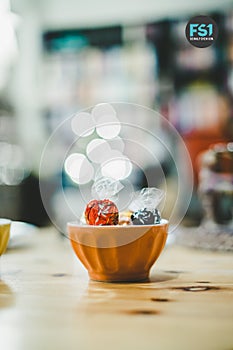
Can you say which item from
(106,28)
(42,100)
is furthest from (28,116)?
(106,28)

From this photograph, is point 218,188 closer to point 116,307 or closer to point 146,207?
point 146,207

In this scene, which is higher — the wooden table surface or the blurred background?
the blurred background

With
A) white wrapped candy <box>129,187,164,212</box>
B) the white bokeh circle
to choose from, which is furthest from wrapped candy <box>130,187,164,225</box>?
the white bokeh circle

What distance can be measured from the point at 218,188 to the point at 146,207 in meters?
0.46

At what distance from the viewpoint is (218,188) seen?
1065 millimetres

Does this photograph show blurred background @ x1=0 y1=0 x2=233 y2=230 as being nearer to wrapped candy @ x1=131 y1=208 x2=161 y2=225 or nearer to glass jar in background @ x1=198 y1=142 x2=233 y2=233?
glass jar in background @ x1=198 y1=142 x2=233 y2=233

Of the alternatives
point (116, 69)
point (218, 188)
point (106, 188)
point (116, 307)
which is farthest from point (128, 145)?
point (116, 69)

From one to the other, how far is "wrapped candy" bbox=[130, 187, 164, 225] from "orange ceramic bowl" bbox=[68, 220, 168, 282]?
0.04 ft

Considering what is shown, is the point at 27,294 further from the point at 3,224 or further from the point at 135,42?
the point at 135,42

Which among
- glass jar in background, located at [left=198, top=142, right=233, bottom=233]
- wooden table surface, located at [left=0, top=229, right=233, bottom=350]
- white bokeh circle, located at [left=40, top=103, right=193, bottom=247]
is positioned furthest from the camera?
white bokeh circle, located at [left=40, top=103, right=193, bottom=247]

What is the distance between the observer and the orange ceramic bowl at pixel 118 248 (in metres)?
0.60

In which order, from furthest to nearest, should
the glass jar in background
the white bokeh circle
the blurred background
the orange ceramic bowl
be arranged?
the blurred background
the white bokeh circle
the glass jar in background
the orange ceramic bowl

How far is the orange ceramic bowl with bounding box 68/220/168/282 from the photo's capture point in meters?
0.60

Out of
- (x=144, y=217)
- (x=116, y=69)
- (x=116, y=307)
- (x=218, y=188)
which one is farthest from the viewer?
(x=116, y=69)
